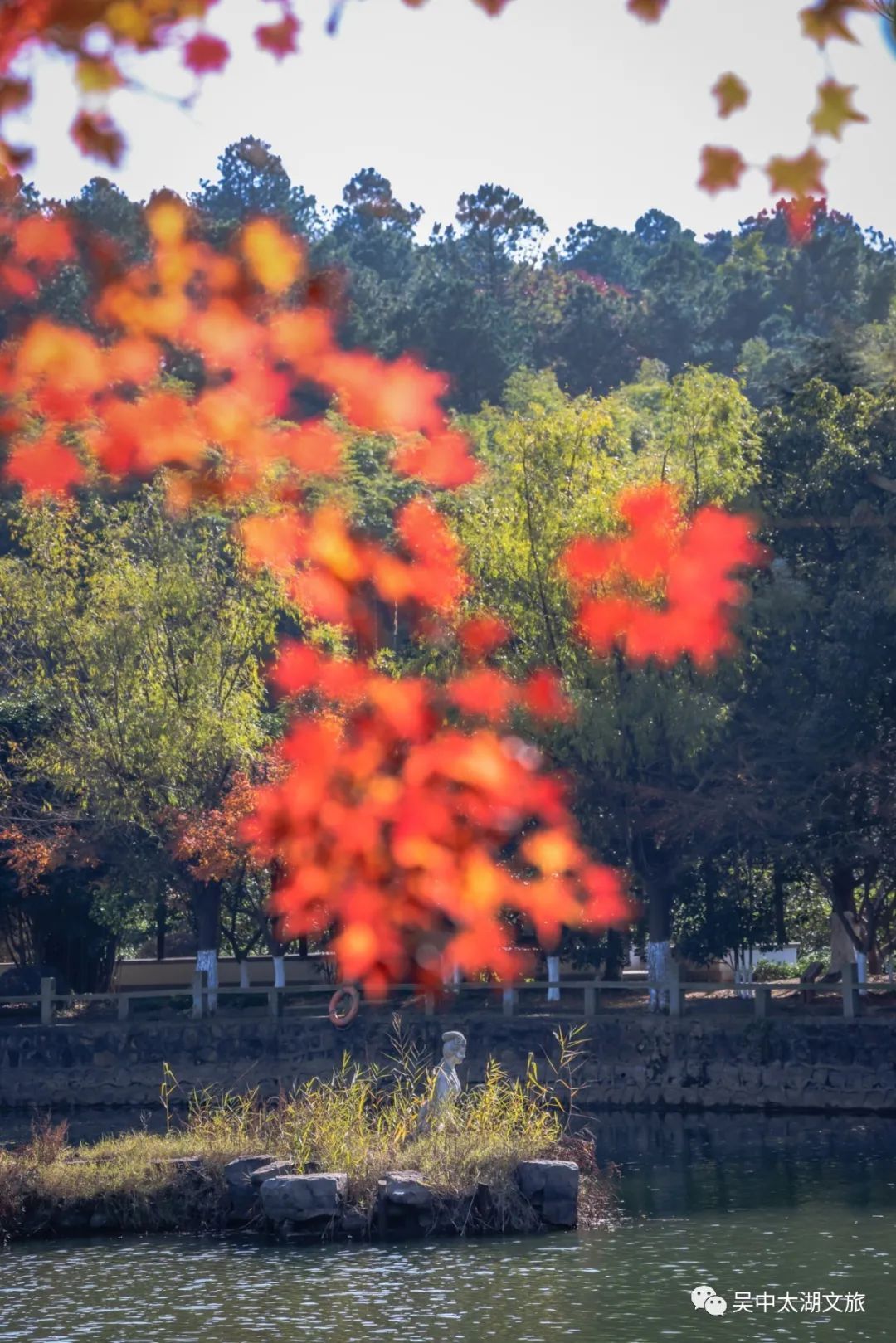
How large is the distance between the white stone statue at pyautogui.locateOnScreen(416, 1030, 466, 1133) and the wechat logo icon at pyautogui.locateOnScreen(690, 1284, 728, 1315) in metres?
4.42

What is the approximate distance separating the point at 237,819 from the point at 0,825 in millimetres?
5264

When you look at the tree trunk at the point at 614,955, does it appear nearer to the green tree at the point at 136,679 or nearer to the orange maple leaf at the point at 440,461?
the green tree at the point at 136,679

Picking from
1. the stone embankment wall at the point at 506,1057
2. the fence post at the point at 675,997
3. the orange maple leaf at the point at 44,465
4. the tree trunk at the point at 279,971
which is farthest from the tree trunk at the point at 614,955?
the orange maple leaf at the point at 44,465

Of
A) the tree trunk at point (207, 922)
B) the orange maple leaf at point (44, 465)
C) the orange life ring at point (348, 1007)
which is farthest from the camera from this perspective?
the orange maple leaf at point (44, 465)

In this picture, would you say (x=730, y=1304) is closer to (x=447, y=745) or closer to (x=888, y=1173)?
(x=888, y=1173)

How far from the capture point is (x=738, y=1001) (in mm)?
35031

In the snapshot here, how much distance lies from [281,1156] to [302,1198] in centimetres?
94

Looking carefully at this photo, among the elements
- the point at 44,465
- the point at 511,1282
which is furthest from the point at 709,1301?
the point at 44,465

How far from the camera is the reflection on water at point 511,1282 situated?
14742mm

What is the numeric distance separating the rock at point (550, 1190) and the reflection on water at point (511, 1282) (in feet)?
1.23

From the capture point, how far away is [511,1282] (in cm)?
1631

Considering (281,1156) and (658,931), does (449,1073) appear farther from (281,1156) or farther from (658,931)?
(658,931)

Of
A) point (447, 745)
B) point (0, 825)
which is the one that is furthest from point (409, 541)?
point (0, 825)

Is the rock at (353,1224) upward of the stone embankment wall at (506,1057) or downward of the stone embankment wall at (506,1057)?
downward
